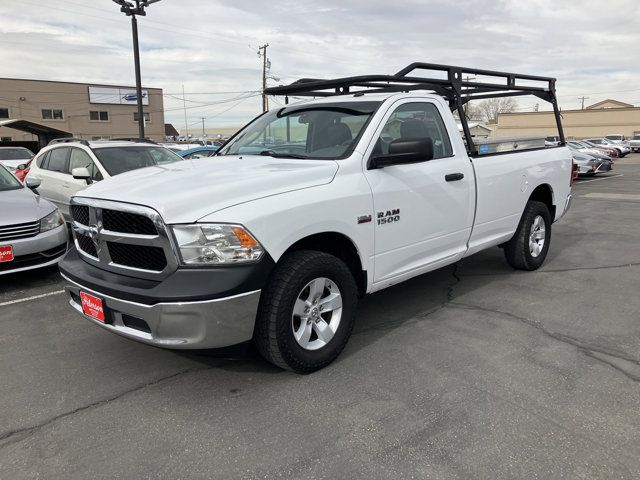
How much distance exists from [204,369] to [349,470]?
1.48 meters

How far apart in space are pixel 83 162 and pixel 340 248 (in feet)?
19.7

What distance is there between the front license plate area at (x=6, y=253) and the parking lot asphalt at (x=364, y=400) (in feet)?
2.56

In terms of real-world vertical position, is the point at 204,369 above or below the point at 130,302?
below

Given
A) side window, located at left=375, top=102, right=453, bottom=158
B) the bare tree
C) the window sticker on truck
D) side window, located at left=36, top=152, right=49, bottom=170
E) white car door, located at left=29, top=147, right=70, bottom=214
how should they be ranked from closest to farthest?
the window sticker on truck → side window, located at left=375, top=102, right=453, bottom=158 → white car door, located at left=29, top=147, right=70, bottom=214 → side window, located at left=36, top=152, right=49, bottom=170 → the bare tree

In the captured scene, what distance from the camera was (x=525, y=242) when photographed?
574 centimetres

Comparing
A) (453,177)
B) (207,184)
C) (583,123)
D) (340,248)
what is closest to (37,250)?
(207,184)

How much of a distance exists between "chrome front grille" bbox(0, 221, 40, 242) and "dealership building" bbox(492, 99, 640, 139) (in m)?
68.0

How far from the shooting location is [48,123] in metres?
50.4

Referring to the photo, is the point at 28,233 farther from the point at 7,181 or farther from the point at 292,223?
the point at 292,223

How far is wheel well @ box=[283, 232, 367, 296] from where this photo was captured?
3.46 metres

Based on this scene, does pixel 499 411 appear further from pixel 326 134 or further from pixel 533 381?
pixel 326 134

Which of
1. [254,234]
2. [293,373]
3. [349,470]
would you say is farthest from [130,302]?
[349,470]

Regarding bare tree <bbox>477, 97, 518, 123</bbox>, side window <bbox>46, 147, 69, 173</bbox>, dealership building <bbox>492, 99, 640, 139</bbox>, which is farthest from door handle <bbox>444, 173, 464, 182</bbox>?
bare tree <bbox>477, 97, 518, 123</bbox>

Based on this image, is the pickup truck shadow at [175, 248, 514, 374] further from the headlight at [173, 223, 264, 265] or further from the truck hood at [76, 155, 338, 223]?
the truck hood at [76, 155, 338, 223]
